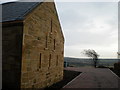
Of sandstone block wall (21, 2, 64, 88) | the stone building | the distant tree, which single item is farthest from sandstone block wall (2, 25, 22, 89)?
the distant tree

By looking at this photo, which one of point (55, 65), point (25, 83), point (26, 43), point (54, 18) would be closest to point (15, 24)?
point (26, 43)

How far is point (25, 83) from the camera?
33.1ft

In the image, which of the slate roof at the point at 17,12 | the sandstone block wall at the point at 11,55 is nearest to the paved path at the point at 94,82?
the sandstone block wall at the point at 11,55

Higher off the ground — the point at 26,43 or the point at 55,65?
the point at 26,43

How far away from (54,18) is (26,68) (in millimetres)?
7917

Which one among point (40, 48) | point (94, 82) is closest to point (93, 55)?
point (94, 82)

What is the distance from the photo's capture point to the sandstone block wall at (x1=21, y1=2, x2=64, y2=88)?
33.9 ft

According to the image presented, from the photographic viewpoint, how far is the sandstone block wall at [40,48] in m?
10.3

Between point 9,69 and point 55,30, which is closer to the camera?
point 9,69

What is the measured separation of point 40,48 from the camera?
12461 millimetres

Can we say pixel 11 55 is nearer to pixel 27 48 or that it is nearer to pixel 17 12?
pixel 27 48

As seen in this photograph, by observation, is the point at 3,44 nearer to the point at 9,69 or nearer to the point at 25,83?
the point at 9,69

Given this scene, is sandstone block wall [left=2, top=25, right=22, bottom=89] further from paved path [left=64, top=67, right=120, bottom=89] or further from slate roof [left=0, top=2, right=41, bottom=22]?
paved path [left=64, top=67, right=120, bottom=89]

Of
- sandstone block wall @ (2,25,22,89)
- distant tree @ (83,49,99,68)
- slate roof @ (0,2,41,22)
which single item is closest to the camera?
sandstone block wall @ (2,25,22,89)
